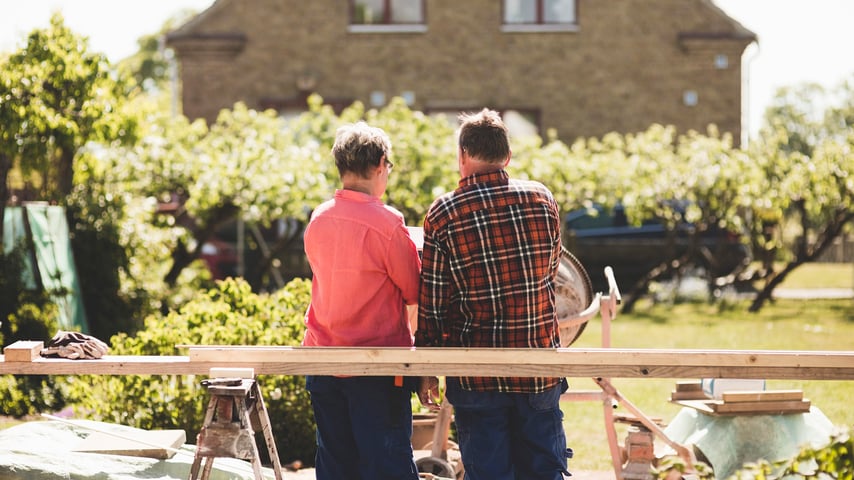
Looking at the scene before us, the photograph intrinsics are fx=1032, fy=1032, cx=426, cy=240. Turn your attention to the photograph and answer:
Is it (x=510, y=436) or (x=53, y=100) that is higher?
(x=53, y=100)

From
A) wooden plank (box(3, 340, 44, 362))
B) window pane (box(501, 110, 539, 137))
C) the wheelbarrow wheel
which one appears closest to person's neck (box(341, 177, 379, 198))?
wooden plank (box(3, 340, 44, 362))

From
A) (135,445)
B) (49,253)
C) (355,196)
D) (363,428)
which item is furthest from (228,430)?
(49,253)

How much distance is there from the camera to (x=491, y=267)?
4.05 meters

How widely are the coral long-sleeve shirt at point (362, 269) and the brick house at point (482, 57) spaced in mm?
18371

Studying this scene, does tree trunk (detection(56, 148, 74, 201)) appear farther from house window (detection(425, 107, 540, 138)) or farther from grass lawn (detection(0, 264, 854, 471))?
house window (detection(425, 107, 540, 138))

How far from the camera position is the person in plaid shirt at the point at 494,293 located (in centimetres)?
405

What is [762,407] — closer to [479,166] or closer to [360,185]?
[479,166]

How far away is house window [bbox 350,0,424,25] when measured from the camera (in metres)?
22.5

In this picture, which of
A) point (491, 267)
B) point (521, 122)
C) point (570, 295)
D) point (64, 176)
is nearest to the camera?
point (491, 267)

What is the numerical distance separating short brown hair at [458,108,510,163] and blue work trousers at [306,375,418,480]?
0.97m

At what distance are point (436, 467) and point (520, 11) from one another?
60.5 feet

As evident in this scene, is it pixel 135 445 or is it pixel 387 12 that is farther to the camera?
pixel 387 12

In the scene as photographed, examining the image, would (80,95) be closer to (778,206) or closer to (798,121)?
(778,206)

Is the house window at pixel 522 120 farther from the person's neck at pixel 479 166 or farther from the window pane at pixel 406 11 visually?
the person's neck at pixel 479 166
